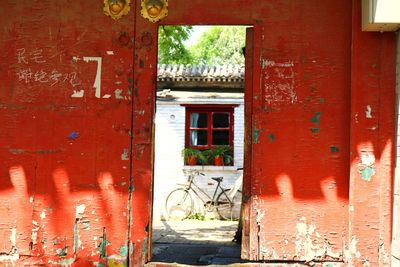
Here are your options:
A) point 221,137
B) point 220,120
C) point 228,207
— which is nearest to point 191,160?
point 221,137

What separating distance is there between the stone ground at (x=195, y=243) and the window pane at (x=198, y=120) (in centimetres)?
270

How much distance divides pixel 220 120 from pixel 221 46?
59.4 feet

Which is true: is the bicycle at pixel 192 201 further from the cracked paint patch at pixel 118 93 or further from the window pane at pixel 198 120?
the cracked paint patch at pixel 118 93

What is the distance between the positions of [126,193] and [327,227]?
72.2 inches

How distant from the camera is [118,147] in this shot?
4.55 m

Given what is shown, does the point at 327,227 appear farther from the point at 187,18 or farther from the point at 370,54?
the point at 187,18

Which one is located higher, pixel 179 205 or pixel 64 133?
pixel 64 133

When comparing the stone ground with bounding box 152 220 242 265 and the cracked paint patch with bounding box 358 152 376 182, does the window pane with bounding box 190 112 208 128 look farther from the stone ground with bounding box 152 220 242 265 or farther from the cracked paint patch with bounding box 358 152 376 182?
the cracked paint patch with bounding box 358 152 376 182

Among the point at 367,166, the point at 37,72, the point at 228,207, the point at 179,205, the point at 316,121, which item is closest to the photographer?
the point at 367,166

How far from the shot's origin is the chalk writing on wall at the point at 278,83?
4.41m

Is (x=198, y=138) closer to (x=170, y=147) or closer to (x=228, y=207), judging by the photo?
(x=170, y=147)

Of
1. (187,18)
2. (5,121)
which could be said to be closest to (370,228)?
(187,18)

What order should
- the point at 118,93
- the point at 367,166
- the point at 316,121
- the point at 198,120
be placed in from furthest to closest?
the point at 198,120 → the point at 118,93 → the point at 316,121 → the point at 367,166

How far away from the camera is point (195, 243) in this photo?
27.6ft
